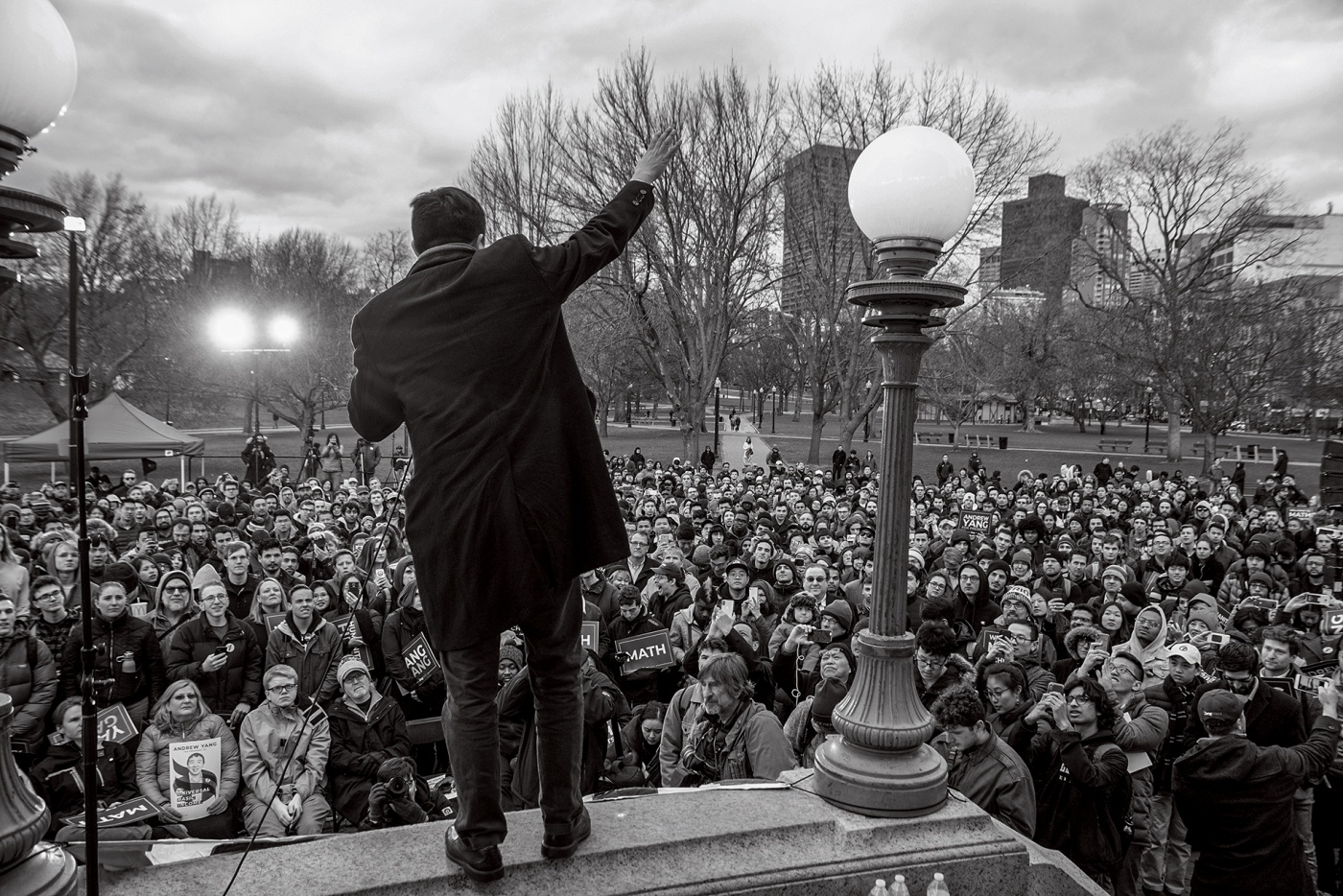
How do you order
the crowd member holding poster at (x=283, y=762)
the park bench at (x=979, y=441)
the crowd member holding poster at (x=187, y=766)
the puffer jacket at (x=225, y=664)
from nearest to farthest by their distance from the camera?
the crowd member holding poster at (x=187, y=766)
the crowd member holding poster at (x=283, y=762)
the puffer jacket at (x=225, y=664)
the park bench at (x=979, y=441)

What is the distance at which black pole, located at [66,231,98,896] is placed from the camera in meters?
1.95

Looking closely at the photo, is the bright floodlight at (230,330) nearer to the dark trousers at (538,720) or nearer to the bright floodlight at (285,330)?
the bright floodlight at (285,330)

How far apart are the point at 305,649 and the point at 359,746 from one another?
166cm

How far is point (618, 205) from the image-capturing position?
263cm

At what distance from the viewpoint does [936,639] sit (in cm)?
524

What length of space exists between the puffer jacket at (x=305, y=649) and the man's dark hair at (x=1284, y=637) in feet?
22.0

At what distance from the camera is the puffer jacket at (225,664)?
6461 millimetres

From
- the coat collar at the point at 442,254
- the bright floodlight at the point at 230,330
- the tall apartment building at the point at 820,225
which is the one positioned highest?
the tall apartment building at the point at 820,225

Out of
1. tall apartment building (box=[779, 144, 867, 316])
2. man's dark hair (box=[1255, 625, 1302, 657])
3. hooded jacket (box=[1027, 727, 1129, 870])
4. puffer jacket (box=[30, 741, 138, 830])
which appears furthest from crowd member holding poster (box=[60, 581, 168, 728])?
tall apartment building (box=[779, 144, 867, 316])

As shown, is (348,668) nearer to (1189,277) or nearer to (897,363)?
(897,363)

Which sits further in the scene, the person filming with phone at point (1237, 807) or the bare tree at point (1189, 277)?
the bare tree at point (1189, 277)

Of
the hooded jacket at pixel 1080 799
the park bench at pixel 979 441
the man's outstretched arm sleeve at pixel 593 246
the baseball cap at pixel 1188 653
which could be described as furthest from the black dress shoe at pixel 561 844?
the park bench at pixel 979 441

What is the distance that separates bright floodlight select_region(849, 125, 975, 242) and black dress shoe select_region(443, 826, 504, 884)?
8.29 ft

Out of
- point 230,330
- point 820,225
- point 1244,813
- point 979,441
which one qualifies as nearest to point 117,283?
point 230,330
